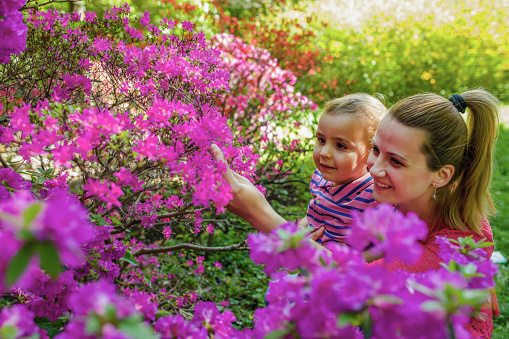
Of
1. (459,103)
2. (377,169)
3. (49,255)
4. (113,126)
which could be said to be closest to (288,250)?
(49,255)

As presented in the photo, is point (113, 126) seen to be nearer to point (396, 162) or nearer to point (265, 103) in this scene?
point (396, 162)

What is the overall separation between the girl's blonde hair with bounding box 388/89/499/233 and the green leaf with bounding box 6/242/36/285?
5.47ft

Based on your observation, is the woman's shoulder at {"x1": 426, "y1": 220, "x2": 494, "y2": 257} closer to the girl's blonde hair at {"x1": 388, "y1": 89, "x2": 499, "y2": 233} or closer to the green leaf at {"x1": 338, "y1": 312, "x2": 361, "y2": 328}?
the girl's blonde hair at {"x1": 388, "y1": 89, "x2": 499, "y2": 233}

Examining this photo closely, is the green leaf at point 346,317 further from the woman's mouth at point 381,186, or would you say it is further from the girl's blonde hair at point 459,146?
the girl's blonde hair at point 459,146

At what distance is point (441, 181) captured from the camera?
6.36 ft

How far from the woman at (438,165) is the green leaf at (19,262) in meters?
1.08

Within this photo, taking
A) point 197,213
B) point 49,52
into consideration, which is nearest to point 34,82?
point 49,52

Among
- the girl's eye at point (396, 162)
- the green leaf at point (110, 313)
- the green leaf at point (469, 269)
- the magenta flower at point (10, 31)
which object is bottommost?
the girl's eye at point (396, 162)

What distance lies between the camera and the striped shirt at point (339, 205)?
2156mm

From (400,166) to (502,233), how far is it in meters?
3.73

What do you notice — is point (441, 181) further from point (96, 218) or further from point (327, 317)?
point (96, 218)

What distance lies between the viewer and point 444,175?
1.94m

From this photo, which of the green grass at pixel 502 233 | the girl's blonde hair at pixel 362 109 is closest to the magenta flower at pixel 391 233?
the girl's blonde hair at pixel 362 109

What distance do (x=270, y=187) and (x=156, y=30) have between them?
88.9 inches
